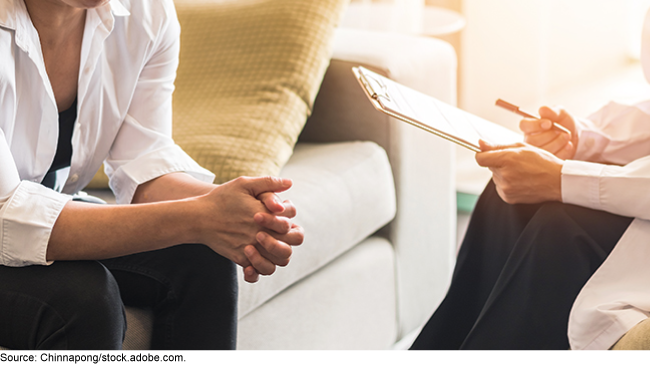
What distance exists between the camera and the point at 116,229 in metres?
0.80

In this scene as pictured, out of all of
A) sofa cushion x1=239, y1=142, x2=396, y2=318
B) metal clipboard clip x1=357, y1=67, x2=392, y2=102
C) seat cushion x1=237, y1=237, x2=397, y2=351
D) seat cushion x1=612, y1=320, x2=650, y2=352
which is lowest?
seat cushion x1=237, y1=237, x2=397, y2=351

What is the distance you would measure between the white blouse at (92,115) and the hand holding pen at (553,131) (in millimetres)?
531

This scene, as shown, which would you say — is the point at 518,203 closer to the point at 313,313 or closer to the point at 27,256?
the point at 313,313

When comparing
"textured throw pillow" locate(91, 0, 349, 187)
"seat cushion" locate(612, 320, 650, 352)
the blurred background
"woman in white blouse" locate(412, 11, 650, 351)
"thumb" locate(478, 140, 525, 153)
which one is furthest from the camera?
the blurred background

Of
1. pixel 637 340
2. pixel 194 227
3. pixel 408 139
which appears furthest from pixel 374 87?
pixel 408 139

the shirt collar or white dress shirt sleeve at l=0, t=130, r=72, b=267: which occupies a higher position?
the shirt collar

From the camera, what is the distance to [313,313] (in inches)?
49.0

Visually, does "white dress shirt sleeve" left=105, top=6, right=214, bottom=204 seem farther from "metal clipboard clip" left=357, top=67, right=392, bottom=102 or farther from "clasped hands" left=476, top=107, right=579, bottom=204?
"clasped hands" left=476, top=107, right=579, bottom=204

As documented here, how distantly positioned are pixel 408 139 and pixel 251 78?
0.35 m

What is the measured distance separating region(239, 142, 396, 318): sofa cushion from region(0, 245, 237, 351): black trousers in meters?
0.14

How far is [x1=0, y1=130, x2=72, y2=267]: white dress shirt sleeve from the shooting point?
764 mm

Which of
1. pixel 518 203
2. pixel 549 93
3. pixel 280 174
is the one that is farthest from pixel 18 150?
pixel 549 93

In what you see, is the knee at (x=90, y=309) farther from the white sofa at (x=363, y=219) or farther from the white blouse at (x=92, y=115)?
the white sofa at (x=363, y=219)

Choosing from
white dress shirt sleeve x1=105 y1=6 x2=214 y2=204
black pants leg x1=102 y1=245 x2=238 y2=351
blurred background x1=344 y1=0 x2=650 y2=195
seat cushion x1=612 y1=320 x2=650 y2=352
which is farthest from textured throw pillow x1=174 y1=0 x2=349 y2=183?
blurred background x1=344 y1=0 x2=650 y2=195
